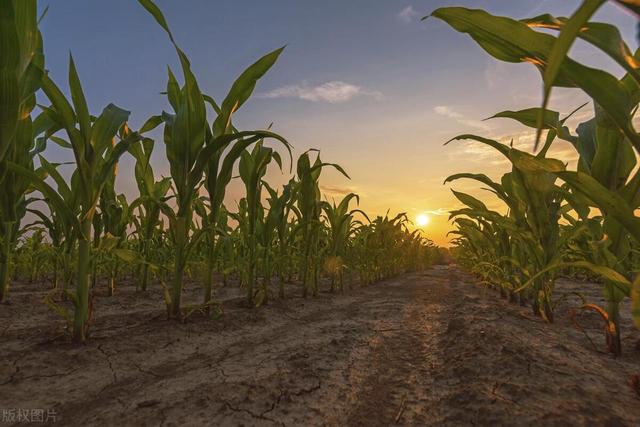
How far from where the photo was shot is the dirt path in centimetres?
92

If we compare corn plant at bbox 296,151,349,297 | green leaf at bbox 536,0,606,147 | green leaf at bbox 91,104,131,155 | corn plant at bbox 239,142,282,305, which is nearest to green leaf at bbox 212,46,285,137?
corn plant at bbox 239,142,282,305

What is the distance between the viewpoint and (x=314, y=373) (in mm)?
1230

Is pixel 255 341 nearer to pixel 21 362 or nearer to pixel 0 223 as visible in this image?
pixel 21 362

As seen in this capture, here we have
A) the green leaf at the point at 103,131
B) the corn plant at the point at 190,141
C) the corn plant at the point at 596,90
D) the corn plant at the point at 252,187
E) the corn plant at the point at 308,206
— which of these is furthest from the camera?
the corn plant at the point at 308,206

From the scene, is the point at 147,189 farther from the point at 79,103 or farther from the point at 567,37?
the point at 567,37

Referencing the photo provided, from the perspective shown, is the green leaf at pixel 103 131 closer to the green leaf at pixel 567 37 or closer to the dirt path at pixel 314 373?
the dirt path at pixel 314 373

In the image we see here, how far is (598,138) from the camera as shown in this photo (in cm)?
119

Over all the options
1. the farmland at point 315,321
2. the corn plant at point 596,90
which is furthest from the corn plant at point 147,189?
the corn plant at point 596,90

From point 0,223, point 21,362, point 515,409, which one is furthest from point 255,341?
point 0,223

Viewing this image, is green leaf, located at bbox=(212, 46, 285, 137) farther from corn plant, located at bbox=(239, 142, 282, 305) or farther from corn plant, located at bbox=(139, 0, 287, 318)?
corn plant, located at bbox=(239, 142, 282, 305)

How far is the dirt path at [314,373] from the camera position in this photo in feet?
3.02

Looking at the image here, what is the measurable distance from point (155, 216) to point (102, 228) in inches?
21.7

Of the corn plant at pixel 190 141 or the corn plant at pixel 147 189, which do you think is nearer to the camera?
the corn plant at pixel 190 141

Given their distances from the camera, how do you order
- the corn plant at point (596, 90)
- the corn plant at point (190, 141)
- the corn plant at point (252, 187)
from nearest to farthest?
the corn plant at point (596, 90)
the corn plant at point (190, 141)
the corn plant at point (252, 187)
